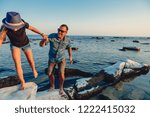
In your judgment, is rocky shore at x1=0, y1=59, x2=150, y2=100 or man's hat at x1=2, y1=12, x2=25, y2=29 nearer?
man's hat at x1=2, y1=12, x2=25, y2=29

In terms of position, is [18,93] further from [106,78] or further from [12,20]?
[106,78]

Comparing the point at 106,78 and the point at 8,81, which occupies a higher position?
the point at 106,78

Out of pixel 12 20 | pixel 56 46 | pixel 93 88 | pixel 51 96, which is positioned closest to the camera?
pixel 12 20

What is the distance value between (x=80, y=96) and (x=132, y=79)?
420cm

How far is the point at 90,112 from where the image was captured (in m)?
5.13

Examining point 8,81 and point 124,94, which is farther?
point 8,81

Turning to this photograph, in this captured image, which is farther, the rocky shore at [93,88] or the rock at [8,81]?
the rock at [8,81]

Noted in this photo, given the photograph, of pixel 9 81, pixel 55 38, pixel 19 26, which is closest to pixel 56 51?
pixel 55 38

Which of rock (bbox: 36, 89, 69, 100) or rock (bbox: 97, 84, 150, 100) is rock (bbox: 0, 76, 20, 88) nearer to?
rock (bbox: 36, 89, 69, 100)

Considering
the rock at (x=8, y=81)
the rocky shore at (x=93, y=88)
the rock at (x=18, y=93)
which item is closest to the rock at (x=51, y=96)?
the rocky shore at (x=93, y=88)

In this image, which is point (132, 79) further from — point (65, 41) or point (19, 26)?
point (19, 26)

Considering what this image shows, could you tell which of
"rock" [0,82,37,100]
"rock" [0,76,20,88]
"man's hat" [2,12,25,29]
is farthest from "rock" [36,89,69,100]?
"rock" [0,76,20,88]

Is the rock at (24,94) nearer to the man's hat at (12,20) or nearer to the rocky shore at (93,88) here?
the rocky shore at (93,88)

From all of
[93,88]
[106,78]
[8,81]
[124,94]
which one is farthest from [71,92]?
[8,81]
